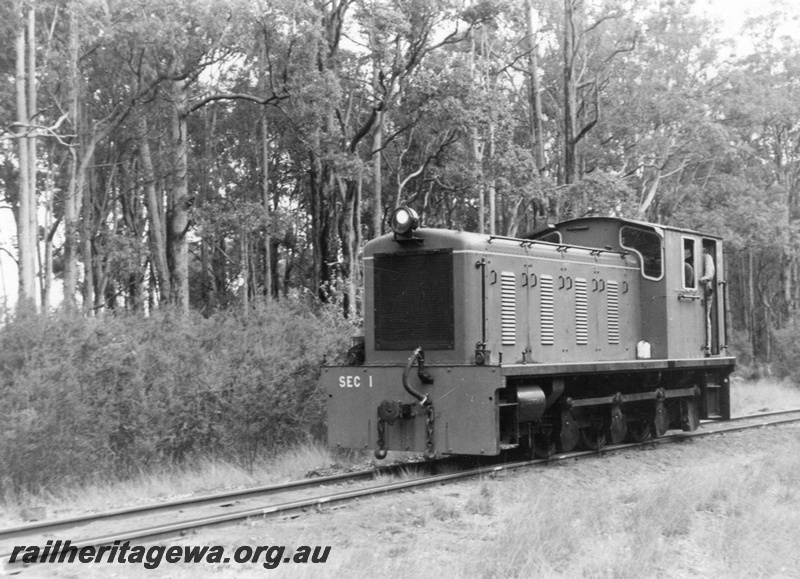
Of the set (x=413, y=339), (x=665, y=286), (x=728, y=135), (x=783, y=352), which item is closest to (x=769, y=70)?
(x=728, y=135)

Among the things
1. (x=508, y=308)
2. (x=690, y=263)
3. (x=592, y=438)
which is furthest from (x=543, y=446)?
(x=690, y=263)

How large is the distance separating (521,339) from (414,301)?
51.1 inches

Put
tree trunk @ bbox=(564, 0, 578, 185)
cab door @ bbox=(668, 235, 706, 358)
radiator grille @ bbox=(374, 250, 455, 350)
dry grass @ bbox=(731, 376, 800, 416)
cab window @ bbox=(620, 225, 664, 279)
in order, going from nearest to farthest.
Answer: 1. radiator grille @ bbox=(374, 250, 455, 350)
2. cab window @ bbox=(620, 225, 664, 279)
3. cab door @ bbox=(668, 235, 706, 358)
4. dry grass @ bbox=(731, 376, 800, 416)
5. tree trunk @ bbox=(564, 0, 578, 185)

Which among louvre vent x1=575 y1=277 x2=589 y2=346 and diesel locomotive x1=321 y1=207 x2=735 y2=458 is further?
louvre vent x1=575 y1=277 x2=589 y2=346

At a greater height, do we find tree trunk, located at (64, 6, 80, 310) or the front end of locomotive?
tree trunk, located at (64, 6, 80, 310)

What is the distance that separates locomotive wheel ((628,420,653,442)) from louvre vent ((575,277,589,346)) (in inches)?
79.9

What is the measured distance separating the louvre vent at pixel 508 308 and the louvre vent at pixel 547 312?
52 cm

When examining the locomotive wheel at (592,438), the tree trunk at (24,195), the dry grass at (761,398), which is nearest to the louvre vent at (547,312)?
the locomotive wheel at (592,438)

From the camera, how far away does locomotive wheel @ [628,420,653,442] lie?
38.6ft

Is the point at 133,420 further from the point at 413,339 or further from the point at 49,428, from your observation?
the point at 413,339

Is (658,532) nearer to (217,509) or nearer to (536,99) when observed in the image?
(217,509)

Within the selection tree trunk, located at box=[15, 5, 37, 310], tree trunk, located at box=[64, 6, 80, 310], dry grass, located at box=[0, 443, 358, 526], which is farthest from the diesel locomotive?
tree trunk, located at box=[64, 6, 80, 310]

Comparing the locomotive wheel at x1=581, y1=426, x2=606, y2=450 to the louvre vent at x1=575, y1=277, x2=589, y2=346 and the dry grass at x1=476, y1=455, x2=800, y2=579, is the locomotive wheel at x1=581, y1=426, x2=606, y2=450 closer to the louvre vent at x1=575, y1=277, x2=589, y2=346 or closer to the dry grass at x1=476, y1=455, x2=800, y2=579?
the louvre vent at x1=575, y1=277, x2=589, y2=346

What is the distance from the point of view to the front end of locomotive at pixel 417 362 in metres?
8.62
